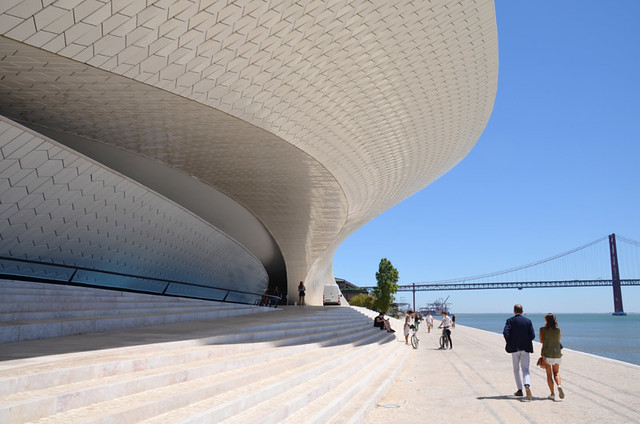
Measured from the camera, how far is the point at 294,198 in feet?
65.6

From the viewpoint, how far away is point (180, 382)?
446 cm

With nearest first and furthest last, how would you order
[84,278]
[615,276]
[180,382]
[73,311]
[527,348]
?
[180,382] < [527,348] < [73,311] < [84,278] < [615,276]

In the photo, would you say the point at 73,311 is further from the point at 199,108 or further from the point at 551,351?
the point at 551,351

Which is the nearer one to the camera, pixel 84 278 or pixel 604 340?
pixel 84 278

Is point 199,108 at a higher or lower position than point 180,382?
higher

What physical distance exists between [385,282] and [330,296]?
11.6m

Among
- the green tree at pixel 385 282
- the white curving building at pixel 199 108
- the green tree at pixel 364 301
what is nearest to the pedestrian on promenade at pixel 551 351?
the white curving building at pixel 199 108

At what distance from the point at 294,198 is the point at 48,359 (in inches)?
635

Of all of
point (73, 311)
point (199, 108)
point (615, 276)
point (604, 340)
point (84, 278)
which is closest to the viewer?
point (73, 311)

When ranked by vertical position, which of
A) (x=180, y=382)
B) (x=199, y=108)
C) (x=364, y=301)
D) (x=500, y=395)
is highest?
(x=199, y=108)

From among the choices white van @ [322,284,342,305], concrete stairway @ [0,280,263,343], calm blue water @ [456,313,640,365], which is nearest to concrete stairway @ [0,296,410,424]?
concrete stairway @ [0,280,263,343]

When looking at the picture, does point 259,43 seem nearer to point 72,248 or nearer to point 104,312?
point 104,312

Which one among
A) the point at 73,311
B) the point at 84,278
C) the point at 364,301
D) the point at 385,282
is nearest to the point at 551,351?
the point at 73,311

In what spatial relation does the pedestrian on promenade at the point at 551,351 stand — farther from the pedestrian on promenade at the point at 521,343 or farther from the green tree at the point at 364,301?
the green tree at the point at 364,301
